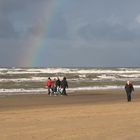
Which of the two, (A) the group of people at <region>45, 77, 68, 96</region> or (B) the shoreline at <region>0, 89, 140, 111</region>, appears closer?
(B) the shoreline at <region>0, 89, 140, 111</region>

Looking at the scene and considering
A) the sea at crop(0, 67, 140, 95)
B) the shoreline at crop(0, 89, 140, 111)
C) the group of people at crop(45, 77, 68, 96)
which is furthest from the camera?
the sea at crop(0, 67, 140, 95)

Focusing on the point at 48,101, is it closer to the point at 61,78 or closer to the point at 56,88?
the point at 56,88

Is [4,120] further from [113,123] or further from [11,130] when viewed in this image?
[113,123]

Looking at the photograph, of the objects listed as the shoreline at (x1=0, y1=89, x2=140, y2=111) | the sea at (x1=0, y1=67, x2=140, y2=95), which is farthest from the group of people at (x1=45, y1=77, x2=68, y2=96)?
the sea at (x1=0, y1=67, x2=140, y2=95)

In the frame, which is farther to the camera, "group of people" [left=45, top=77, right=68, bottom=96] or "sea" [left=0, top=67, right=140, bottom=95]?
"sea" [left=0, top=67, right=140, bottom=95]

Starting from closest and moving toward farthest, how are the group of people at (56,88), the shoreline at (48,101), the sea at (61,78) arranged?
Result: the shoreline at (48,101) < the group of people at (56,88) < the sea at (61,78)

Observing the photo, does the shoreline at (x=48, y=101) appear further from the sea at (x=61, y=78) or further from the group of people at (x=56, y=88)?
the sea at (x=61, y=78)

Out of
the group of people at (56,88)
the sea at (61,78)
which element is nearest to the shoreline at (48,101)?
the group of people at (56,88)

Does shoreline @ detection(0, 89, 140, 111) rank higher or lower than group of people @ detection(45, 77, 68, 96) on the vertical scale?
lower

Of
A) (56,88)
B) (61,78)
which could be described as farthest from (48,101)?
(61,78)

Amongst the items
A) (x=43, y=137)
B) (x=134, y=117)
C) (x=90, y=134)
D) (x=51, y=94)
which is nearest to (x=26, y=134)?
(x=43, y=137)

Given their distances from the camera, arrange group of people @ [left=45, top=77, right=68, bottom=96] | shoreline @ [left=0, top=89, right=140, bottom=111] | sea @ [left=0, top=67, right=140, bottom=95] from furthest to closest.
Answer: sea @ [left=0, top=67, right=140, bottom=95], group of people @ [left=45, top=77, right=68, bottom=96], shoreline @ [left=0, top=89, right=140, bottom=111]

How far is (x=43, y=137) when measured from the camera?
12.4m

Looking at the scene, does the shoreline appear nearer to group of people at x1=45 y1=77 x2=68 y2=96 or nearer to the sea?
group of people at x1=45 y1=77 x2=68 y2=96
